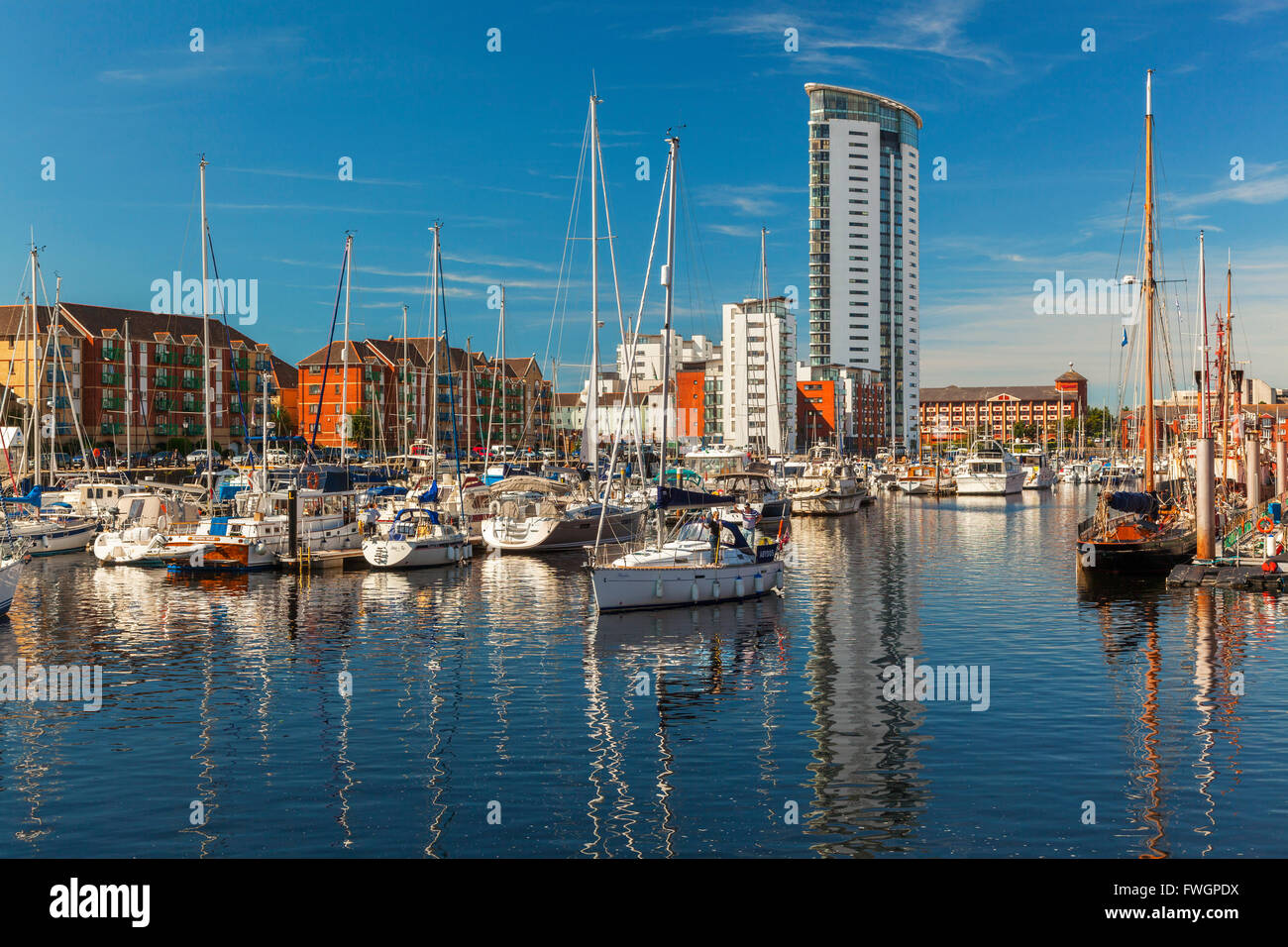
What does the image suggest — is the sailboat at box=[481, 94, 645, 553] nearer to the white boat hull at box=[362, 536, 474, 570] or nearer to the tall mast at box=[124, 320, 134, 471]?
the white boat hull at box=[362, 536, 474, 570]

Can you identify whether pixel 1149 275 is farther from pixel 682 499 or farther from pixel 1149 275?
pixel 682 499

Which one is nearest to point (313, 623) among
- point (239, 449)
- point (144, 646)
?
point (144, 646)

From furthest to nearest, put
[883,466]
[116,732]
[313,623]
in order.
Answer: [883,466] → [313,623] → [116,732]

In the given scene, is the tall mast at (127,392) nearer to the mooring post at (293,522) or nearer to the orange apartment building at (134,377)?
the orange apartment building at (134,377)

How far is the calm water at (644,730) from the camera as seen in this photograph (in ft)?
59.6

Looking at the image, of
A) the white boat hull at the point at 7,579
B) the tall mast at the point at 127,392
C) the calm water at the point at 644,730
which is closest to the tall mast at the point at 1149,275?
the calm water at the point at 644,730

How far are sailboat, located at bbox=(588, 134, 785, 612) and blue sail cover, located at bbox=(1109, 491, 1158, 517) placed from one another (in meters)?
16.8

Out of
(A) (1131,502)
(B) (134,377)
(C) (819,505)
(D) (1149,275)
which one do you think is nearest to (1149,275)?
(D) (1149,275)

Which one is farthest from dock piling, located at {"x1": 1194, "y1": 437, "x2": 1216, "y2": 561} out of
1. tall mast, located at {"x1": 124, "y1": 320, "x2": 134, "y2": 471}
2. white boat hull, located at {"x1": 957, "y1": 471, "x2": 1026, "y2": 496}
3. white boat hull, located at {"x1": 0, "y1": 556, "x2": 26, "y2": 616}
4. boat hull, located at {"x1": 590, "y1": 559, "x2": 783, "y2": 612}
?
white boat hull, located at {"x1": 957, "y1": 471, "x2": 1026, "y2": 496}

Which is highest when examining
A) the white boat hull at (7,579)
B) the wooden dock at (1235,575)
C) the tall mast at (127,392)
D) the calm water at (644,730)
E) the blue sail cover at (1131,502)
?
the tall mast at (127,392)

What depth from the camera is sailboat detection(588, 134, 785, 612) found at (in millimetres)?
38969

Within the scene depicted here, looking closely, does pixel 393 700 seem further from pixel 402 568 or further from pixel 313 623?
pixel 402 568

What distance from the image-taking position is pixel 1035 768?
21266 mm
